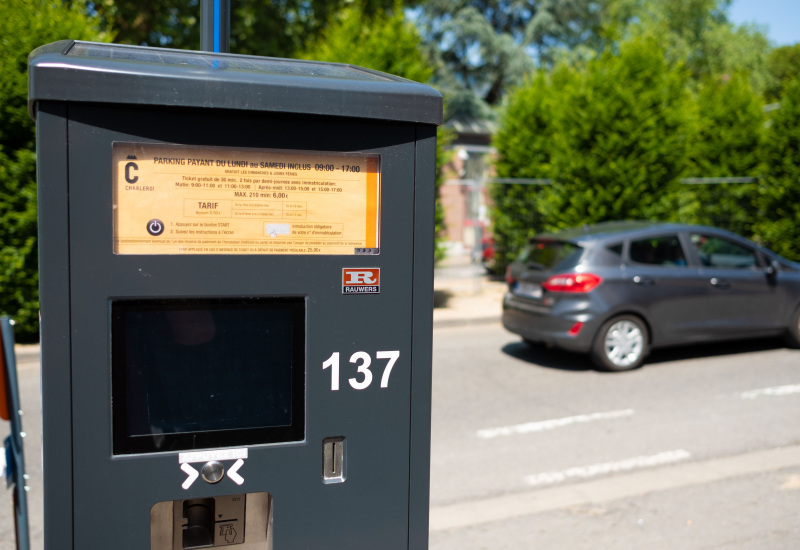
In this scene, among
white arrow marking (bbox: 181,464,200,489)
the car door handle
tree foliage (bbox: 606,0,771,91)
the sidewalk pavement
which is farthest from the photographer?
tree foliage (bbox: 606,0,771,91)

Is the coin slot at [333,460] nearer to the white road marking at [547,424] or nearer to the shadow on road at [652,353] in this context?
the white road marking at [547,424]

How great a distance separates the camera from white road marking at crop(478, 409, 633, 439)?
6047 millimetres

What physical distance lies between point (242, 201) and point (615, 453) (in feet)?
14.8

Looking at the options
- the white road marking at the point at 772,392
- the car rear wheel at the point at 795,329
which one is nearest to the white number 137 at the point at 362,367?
the white road marking at the point at 772,392

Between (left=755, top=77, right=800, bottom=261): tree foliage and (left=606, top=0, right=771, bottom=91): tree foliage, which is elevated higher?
(left=606, top=0, right=771, bottom=91): tree foliage

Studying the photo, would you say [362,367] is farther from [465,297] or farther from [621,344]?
[465,297]

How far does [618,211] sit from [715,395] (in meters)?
6.17

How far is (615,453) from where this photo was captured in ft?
18.2

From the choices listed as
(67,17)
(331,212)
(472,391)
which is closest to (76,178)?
(331,212)

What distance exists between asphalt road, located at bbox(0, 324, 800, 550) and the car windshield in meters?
1.14

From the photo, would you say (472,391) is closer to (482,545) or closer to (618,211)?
(482,545)

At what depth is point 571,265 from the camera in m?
8.02

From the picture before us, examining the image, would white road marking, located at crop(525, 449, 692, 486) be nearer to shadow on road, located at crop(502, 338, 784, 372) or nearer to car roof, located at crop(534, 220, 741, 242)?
shadow on road, located at crop(502, 338, 784, 372)

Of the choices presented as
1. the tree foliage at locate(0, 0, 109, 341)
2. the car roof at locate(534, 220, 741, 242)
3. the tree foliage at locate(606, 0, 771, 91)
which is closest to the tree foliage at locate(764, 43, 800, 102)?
the tree foliage at locate(606, 0, 771, 91)
